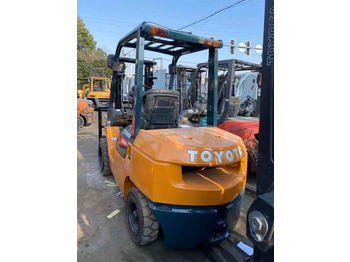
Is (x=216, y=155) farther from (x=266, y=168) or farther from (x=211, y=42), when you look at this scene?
(x=211, y=42)

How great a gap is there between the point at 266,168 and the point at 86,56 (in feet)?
106

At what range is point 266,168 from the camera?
3.59 ft

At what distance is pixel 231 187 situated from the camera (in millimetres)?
2111

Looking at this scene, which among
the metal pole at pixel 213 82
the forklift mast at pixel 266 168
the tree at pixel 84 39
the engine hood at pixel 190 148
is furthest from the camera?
the tree at pixel 84 39

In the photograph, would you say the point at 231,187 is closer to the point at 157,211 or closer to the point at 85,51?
the point at 157,211

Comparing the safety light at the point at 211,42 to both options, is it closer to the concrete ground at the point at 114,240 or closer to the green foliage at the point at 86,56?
the concrete ground at the point at 114,240

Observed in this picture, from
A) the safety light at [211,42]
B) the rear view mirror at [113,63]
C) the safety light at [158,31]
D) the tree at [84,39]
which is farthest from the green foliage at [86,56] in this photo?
the safety light at [158,31]

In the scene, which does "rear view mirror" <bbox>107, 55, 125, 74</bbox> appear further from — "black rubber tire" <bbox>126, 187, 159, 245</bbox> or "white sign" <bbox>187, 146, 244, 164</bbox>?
"white sign" <bbox>187, 146, 244, 164</bbox>

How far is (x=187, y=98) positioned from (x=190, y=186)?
5.11m

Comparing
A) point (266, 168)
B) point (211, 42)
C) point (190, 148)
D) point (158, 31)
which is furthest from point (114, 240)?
point (211, 42)

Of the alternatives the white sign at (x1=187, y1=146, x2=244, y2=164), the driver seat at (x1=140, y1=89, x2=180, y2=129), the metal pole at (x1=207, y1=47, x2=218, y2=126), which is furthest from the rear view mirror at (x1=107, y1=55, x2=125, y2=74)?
the white sign at (x1=187, y1=146, x2=244, y2=164)

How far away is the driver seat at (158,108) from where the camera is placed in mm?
2742

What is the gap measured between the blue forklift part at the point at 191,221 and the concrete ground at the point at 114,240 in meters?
0.32

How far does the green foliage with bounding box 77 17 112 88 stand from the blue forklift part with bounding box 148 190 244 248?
27.7 meters
